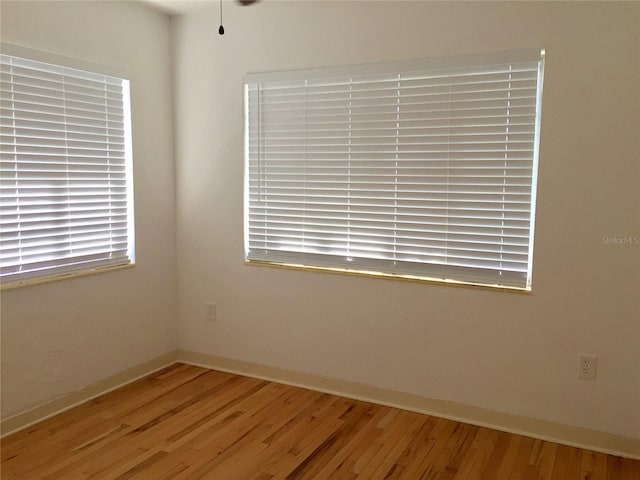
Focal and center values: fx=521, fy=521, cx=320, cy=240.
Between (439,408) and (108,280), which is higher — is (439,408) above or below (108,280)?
below

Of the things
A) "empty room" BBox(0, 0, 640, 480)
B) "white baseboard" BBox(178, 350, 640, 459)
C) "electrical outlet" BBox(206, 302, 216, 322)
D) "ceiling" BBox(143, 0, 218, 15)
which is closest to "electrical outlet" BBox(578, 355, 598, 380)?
"empty room" BBox(0, 0, 640, 480)

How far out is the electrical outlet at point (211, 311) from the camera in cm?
393

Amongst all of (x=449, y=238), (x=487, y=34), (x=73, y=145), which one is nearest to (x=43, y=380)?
(x=73, y=145)

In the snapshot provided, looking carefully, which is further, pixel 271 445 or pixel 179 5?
pixel 179 5

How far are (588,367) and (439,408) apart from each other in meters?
0.88

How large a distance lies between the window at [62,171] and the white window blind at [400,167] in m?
0.88

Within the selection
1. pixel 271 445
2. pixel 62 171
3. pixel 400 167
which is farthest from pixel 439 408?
pixel 62 171

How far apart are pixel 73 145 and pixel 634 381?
11.3 ft

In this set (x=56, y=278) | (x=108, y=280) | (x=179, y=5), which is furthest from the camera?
(x=179, y=5)

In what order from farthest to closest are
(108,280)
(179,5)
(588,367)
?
1. (179,5)
2. (108,280)
3. (588,367)

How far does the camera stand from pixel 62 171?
3.12 m

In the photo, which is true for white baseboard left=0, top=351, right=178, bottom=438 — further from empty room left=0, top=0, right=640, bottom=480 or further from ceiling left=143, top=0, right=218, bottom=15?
ceiling left=143, top=0, right=218, bottom=15

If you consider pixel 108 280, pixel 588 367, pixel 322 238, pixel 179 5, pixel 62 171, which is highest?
pixel 179 5

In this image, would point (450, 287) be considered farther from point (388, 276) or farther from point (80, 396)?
point (80, 396)
